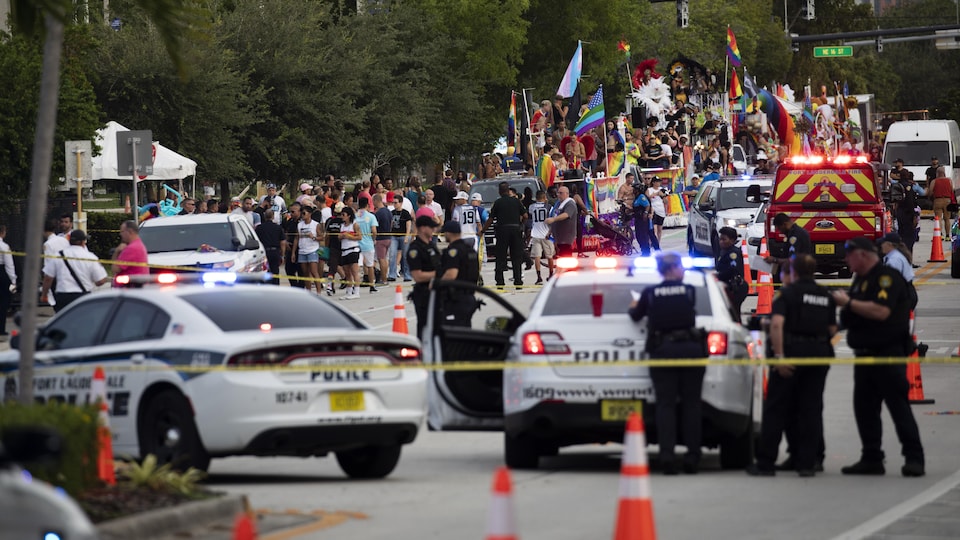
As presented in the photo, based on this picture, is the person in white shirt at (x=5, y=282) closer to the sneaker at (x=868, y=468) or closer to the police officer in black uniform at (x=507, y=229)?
the police officer in black uniform at (x=507, y=229)

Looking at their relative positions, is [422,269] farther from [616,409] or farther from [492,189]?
[492,189]

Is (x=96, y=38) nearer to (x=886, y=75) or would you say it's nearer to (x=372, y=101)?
(x=372, y=101)

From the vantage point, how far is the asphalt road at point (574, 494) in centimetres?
1031

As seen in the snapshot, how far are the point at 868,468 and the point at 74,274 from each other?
1171 cm

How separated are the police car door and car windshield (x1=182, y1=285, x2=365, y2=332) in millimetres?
811

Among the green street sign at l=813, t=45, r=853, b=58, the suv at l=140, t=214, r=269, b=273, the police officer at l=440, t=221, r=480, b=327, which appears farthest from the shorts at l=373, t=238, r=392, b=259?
the green street sign at l=813, t=45, r=853, b=58

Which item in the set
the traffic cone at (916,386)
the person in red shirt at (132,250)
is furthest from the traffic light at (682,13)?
the traffic cone at (916,386)

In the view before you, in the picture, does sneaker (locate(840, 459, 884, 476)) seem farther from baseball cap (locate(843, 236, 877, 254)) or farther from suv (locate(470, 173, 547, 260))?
suv (locate(470, 173, 547, 260))

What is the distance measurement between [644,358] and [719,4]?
94.1 metres

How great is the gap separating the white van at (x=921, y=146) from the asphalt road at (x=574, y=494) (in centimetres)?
5013

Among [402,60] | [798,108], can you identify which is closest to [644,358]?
[402,60]

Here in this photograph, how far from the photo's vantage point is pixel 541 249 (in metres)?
32.5

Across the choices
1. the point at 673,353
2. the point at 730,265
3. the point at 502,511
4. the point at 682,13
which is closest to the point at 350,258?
the point at 730,265

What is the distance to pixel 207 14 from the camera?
10930 millimetres
